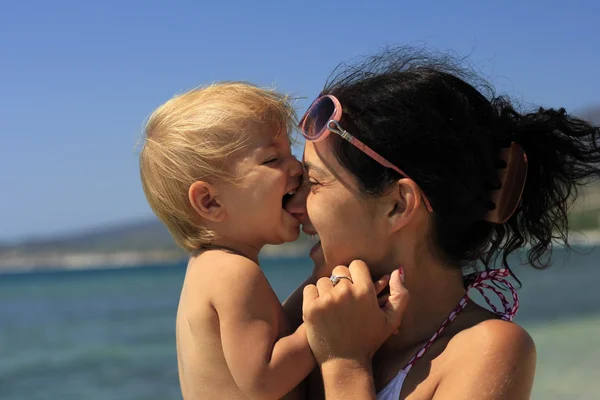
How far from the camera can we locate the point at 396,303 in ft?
7.38

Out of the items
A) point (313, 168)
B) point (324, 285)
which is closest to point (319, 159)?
point (313, 168)

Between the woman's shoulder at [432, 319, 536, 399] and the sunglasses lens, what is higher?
the sunglasses lens

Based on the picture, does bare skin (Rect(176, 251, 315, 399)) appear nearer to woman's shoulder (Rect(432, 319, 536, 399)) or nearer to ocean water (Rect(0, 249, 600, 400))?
woman's shoulder (Rect(432, 319, 536, 399))

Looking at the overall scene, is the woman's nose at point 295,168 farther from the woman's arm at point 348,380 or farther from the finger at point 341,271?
the woman's arm at point 348,380

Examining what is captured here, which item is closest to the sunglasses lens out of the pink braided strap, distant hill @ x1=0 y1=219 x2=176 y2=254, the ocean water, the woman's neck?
the woman's neck

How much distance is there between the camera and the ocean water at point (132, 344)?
40.8 feet

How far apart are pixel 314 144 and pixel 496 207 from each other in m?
0.58

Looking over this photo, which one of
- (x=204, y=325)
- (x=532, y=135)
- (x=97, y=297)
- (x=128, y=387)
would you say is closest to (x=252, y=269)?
(x=204, y=325)

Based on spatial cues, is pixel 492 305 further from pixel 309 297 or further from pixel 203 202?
pixel 203 202

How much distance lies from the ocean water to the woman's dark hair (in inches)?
65.7

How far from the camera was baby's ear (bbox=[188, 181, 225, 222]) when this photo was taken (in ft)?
8.96

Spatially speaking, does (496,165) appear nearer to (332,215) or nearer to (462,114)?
(462,114)

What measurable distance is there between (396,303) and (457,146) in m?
0.48

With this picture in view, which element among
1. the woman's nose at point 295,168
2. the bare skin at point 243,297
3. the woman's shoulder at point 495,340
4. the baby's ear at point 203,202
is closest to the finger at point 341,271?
the bare skin at point 243,297
